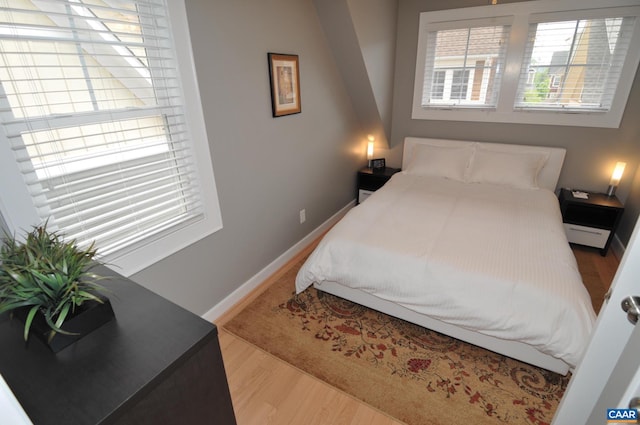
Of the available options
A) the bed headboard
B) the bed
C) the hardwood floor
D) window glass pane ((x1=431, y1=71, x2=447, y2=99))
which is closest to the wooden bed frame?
the bed

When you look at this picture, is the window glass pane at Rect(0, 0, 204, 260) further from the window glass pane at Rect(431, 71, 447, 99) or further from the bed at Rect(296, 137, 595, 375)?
the window glass pane at Rect(431, 71, 447, 99)

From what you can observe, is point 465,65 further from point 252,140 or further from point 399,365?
point 399,365

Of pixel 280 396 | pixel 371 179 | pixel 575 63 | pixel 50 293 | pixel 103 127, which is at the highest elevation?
pixel 575 63

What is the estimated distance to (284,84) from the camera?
2.36 meters

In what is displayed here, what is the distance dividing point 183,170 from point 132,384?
4.19ft

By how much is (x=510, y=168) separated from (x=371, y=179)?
4.67 ft

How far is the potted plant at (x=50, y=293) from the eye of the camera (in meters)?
0.81

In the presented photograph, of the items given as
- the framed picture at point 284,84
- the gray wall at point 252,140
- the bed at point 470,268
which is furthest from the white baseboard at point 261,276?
the framed picture at point 284,84

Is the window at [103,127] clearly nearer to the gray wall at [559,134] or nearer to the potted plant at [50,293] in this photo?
the potted plant at [50,293]

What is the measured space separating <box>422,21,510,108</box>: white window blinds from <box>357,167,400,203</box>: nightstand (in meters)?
0.90

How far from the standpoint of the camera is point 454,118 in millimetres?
3408

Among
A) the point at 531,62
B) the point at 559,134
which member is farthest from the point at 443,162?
the point at 531,62

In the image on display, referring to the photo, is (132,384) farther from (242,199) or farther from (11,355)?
(242,199)

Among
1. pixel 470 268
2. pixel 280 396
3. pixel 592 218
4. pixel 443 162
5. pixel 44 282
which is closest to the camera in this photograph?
pixel 44 282
